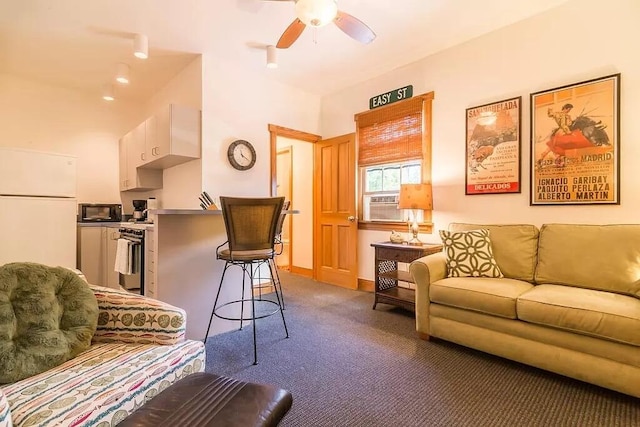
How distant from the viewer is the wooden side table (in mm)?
3045

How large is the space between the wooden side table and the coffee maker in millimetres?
3239

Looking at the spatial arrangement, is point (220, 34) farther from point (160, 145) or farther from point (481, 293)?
point (481, 293)

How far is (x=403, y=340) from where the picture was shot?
2.52 meters

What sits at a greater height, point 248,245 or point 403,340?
point 248,245

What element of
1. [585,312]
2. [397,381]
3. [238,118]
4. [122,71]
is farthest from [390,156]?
[122,71]

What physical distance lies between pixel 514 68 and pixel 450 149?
89cm

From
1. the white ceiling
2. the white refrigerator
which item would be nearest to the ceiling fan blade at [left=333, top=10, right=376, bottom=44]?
the white ceiling

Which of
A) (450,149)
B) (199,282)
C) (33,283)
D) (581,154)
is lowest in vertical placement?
(199,282)

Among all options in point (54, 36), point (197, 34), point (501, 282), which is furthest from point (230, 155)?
point (501, 282)

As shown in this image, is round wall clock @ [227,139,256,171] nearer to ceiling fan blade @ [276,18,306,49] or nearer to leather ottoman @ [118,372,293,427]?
ceiling fan blade @ [276,18,306,49]

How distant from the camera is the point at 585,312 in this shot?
1.77 meters

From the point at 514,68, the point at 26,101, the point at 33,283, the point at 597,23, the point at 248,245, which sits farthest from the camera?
the point at 26,101

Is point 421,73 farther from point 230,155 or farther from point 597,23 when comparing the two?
point 230,155

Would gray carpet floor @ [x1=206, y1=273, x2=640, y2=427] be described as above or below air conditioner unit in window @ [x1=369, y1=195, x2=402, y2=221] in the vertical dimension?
below
